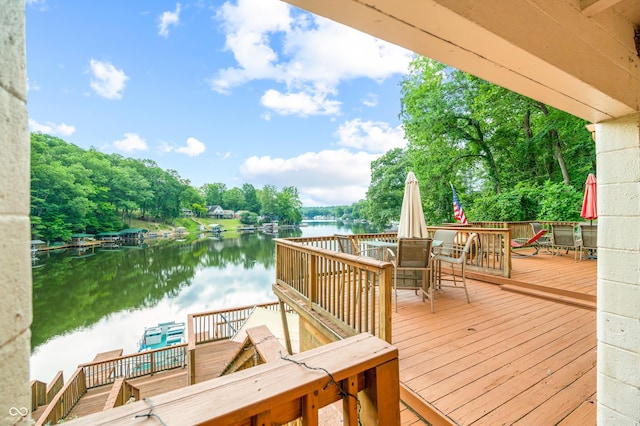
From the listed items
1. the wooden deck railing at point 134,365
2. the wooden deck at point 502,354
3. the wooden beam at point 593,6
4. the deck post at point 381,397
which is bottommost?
the wooden deck railing at point 134,365

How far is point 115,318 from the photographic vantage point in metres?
16.3

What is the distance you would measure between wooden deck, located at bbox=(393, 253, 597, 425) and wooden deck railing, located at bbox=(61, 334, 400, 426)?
1.53m

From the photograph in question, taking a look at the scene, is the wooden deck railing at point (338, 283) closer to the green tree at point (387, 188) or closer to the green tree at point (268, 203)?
the green tree at point (387, 188)

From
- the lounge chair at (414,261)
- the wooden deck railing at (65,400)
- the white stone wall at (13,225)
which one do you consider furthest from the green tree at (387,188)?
the white stone wall at (13,225)

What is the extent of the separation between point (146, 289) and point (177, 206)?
1423 inches

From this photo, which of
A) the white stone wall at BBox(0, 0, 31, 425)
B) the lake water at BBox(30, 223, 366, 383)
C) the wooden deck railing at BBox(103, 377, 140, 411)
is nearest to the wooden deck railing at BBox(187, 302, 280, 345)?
the wooden deck railing at BBox(103, 377, 140, 411)

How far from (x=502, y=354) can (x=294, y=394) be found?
9.58ft

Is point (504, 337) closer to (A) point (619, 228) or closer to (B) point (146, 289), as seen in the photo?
(A) point (619, 228)

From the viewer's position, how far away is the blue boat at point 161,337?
13163 millimetres

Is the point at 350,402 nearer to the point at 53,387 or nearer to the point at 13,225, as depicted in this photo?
the point at 13,225

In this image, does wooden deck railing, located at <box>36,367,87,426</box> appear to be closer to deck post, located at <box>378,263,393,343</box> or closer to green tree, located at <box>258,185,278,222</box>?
deck post, located at <box>378,263,393,343</box>

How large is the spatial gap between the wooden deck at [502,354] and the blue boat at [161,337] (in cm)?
1370

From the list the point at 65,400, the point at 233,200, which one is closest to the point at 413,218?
the point at 65,400

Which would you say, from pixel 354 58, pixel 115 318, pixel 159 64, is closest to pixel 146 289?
pixel 115 318
